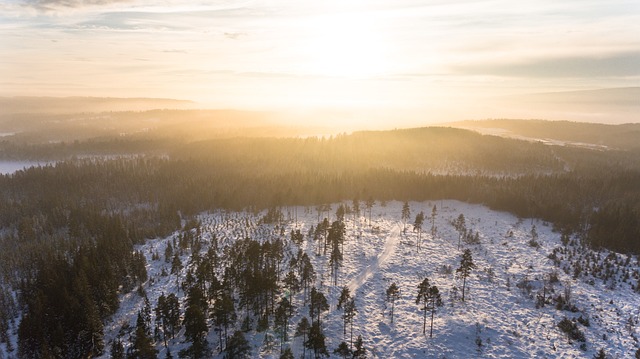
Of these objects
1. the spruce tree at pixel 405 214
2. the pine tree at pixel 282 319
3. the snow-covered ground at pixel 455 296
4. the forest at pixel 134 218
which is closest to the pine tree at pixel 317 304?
the forest at pixel 134 218

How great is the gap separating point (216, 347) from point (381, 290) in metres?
34.7

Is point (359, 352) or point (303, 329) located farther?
point (303, 329)

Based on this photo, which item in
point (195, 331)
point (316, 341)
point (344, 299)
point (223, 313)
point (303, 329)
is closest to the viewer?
point (316, 341)

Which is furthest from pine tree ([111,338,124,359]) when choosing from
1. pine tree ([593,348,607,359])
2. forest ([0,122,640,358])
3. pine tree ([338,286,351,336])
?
pine tree ([593,348,607,359])

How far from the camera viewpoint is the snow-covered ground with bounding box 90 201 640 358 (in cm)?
5872

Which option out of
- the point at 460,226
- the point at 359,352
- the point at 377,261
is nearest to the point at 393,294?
the point at 359,352

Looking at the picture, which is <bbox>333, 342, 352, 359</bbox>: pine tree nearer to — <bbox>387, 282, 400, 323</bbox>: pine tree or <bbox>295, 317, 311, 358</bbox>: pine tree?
<bbox>295, 317, 311, 358</bbox>: pine tree

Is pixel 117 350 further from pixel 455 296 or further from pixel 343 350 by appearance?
pixel 455 296

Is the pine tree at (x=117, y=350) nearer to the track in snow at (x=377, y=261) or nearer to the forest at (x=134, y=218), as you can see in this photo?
the forest at (x=134, y=218)

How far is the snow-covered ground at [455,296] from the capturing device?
5872 cm

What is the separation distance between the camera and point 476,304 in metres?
70.3

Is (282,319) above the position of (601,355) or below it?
above

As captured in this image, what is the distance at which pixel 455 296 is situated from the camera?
7344 centimetres

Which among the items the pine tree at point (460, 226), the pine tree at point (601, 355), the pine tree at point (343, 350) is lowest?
the pine tree at point (343, 350)
